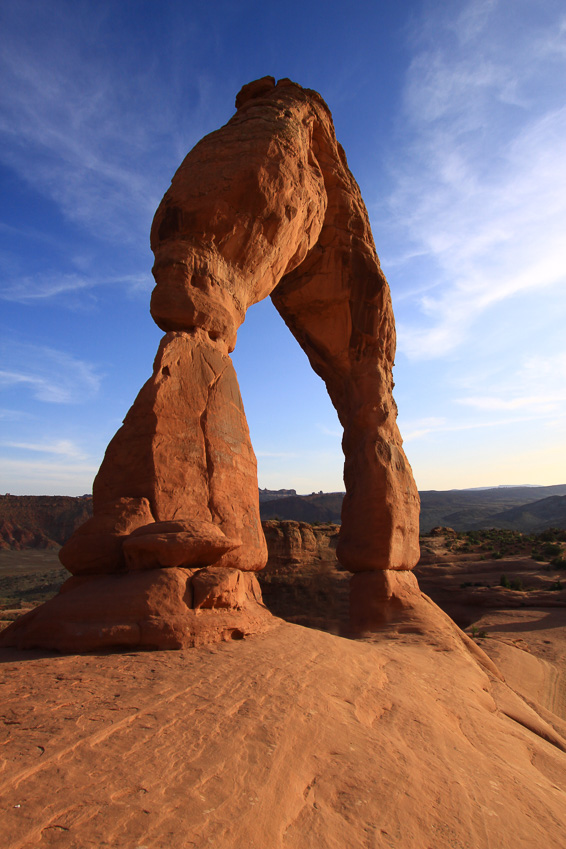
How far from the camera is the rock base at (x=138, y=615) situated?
3566 mm

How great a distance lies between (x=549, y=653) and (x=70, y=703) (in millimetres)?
11086

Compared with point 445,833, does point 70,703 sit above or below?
above

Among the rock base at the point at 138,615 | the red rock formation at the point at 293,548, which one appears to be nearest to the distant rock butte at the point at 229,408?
the rock base at the point at 138,615

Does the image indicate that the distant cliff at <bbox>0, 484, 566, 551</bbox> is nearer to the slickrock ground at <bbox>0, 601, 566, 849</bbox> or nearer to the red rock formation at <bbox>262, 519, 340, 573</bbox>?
the red rock formation at <bbox>262, 519, 340, 573</bbox>

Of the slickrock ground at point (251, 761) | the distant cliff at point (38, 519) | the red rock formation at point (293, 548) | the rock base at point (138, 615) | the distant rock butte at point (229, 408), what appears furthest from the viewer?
the distant cliff at point (38, 519)

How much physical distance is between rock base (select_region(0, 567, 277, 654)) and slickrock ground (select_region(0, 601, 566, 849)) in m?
0.17

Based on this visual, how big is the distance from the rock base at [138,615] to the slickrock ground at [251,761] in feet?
0.55

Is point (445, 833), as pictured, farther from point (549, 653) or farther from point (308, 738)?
point (549, 653)

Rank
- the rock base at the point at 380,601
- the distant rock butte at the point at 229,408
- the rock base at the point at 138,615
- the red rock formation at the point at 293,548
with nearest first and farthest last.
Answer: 1. the rock base at the point at 138,615
2. the distant rock butte at the point at 229,408
3. the rock base at the point at 380,601
4. the red rock formation at the point at 293,548

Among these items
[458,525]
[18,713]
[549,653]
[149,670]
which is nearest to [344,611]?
[549,653]

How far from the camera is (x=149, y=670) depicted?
10.2ft

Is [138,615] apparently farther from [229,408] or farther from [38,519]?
[38,519]

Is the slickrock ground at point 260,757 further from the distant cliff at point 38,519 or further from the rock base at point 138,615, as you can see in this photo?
the distant cliff at point 38,519

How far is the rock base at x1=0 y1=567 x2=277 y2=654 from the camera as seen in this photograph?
3566 mm
